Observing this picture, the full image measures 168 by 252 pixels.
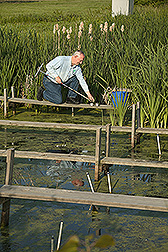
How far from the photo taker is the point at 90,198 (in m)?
3.06

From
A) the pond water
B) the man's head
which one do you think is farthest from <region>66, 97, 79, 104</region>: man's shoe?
the man's head

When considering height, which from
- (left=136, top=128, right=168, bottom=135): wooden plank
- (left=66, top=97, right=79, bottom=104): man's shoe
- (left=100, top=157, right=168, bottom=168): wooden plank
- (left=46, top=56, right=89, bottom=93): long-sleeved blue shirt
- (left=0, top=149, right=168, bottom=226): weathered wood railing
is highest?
(left=46, top=56, right=89, bottom=93): long-sleeved blue shirt

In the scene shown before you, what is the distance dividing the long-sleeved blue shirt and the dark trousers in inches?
8.2

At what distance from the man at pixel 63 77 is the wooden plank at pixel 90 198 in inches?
129

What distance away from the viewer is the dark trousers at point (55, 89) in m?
6.89

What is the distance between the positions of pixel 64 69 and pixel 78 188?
2.77 m

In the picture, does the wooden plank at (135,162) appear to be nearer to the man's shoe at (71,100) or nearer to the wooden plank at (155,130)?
the wooden plank at (155,130)

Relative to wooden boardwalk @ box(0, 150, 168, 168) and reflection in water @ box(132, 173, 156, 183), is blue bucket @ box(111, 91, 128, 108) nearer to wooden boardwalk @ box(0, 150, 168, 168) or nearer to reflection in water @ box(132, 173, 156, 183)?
reflection in water @ box(132, 173, 156, 183)

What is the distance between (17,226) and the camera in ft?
11.2

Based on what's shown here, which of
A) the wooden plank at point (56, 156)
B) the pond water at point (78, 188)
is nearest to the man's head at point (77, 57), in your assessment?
the pond water at point (78, 188)

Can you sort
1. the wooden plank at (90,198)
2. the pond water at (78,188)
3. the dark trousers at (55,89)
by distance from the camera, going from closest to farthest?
the wooden plank at (90,198), the pond water at (78,188), the dark trousers at (55,89)

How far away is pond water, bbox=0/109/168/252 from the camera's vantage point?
3.23m

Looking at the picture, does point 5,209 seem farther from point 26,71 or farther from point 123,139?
point 26,71

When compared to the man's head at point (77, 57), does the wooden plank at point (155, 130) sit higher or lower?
lower
